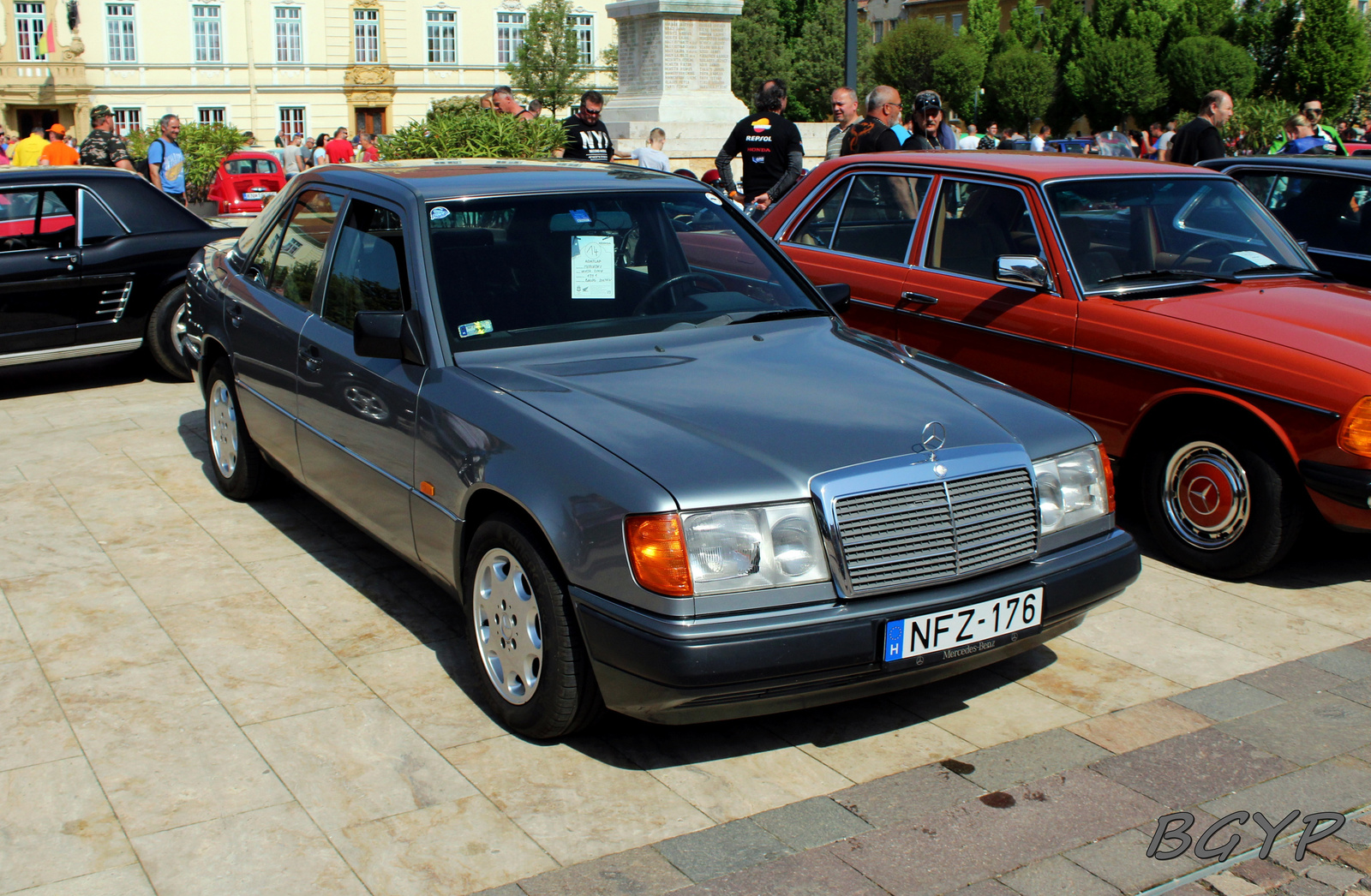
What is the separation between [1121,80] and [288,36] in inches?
1486

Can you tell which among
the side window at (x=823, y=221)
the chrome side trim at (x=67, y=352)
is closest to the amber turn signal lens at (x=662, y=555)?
the side window at (x=823, y=221)

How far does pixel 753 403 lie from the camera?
3.83 metres

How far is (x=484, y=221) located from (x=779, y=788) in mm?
2194

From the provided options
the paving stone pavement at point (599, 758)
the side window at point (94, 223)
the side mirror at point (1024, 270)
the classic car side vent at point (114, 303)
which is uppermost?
the side window at point (94, 223)

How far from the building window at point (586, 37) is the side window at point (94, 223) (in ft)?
178

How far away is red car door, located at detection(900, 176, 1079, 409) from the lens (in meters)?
5.76

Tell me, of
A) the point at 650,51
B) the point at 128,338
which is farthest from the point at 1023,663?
the point at 650,51

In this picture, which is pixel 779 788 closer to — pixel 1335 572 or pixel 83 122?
pixel 1335 572

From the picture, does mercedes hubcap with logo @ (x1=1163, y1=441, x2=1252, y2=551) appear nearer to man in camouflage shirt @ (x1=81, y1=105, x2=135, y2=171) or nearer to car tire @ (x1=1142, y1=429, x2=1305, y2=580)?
car tire @ (x1=1142, y1=429, x2=1305, y2=580)

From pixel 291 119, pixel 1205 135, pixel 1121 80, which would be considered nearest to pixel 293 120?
pixel 291 119

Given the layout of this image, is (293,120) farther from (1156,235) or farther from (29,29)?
(1156,235)

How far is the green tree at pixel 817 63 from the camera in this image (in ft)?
Result: 210

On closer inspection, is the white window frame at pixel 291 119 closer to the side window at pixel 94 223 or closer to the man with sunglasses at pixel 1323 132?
the man with sunglasses at pixel 1323 132

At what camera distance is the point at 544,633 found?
3.57m
